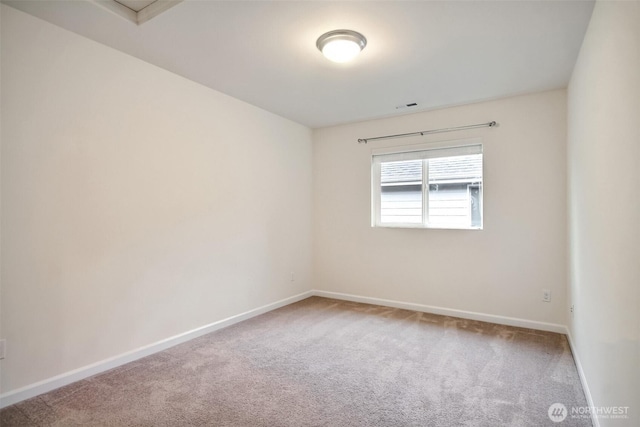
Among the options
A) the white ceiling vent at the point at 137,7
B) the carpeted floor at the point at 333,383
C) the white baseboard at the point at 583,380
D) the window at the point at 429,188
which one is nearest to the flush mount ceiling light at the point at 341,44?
the white ceiling vent at the point at 137,7

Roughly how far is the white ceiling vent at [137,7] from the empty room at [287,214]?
0.04 ft

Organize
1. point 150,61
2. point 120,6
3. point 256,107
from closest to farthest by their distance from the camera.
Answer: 1. point 120,6
2. point 150,61
3. point 256,107

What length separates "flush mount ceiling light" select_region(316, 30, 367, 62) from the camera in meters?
2.30

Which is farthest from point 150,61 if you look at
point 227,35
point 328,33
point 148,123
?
point 328,33

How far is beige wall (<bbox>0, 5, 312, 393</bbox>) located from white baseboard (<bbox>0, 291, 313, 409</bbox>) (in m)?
0.05

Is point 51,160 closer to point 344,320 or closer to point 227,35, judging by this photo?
point 227,35

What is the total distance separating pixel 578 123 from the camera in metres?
2.56

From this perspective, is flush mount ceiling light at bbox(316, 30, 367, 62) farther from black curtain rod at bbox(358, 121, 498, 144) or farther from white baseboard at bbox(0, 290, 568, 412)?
white baseboard at bbox(0, 290, 568, 412)

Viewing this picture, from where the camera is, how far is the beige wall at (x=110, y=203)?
211 centimetres

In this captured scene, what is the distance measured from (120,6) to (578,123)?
11.3 ft

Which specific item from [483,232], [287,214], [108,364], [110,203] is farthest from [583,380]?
[110,203]

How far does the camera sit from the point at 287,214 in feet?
14.7

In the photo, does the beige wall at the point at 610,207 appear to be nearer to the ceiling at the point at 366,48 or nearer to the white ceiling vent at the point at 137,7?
the ceiling at the point at 366,48

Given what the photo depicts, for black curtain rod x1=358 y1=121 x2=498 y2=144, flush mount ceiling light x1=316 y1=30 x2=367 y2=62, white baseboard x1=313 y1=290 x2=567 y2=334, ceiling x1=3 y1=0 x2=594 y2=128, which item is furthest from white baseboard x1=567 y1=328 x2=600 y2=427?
flush mount ceiling light x1=316 y1=30 x2=367 y2=62
